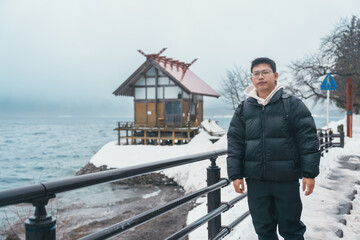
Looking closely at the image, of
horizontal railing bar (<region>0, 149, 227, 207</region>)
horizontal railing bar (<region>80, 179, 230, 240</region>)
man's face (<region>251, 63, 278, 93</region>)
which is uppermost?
man's face (<region>251, 63, 278, 93</region>)

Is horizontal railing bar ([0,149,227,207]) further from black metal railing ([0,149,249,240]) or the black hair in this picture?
the black hair

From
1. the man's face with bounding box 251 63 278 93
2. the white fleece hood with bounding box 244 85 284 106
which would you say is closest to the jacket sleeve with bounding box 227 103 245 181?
the white fleece hood with bounding box 244 85 284 106

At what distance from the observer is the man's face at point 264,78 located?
278 cm

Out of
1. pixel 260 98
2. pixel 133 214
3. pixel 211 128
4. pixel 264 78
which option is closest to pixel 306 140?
pixel 260 98

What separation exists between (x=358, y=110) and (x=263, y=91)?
34191 mm

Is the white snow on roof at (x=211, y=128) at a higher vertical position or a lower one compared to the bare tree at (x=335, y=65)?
lower

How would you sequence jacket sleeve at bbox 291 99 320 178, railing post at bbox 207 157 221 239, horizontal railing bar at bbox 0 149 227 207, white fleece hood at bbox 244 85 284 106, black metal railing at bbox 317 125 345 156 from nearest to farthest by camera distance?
1. horizontal railing bar at bbox 0 149 227 207
2. jacket sleeve at bbox 291 99 320 178
3. white fleece hood at bbox 244 85 284 106
4. railing post at bbox 207 157 221 239
5. black metal railing at bbox 317 125 345 156

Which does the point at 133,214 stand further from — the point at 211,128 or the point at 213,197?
the point at 211,128

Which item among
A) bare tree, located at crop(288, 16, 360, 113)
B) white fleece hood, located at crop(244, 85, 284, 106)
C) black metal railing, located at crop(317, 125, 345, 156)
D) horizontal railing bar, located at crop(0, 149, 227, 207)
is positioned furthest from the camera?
bare tree, located at crop(288, 16, 360, 113)

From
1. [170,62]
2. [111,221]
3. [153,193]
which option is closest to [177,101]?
[170,62]

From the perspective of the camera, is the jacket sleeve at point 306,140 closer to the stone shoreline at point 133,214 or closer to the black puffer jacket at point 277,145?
the black puffer jacket at point 277,145

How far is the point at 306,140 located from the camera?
2525 mm

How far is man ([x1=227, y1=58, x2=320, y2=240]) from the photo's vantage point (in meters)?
2.56

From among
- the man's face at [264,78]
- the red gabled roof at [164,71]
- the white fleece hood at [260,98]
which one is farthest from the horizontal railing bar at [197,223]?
the red gabled roof at [164,71]
